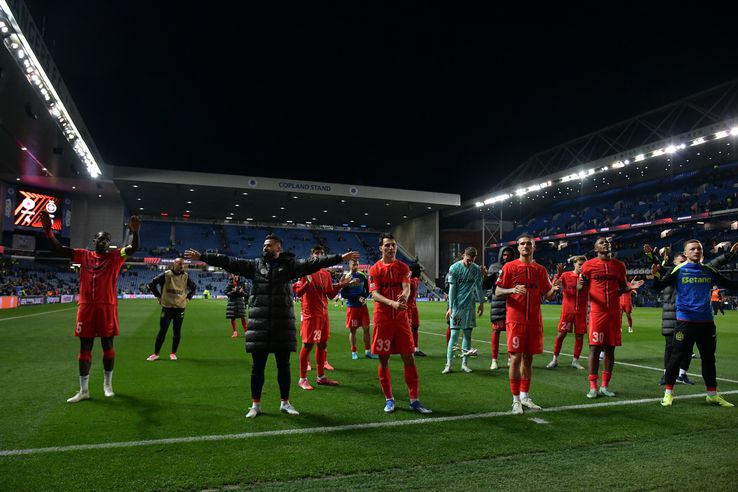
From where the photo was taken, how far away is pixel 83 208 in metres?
47.2

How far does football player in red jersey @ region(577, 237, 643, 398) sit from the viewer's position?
625cm

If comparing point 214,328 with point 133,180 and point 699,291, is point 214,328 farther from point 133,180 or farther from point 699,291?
point 133,180

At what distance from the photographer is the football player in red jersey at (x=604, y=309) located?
6246 millimetres

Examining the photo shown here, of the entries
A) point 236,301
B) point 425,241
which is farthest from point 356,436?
point 425,241

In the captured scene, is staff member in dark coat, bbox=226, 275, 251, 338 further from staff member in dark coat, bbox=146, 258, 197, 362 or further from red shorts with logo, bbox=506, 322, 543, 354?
red shorts with logo, bbox=506, 322, 543, 354

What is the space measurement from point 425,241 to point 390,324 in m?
54.3

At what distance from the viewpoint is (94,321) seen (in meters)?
5.98

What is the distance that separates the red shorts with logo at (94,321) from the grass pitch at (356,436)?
860 mm

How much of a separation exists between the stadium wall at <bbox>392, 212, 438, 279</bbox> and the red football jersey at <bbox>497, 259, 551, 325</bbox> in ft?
164

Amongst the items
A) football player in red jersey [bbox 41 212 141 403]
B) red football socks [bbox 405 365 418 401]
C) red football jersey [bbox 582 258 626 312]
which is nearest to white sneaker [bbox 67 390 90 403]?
football player in red jersey [bbox 41 212 141 403]

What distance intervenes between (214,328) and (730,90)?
38050mm

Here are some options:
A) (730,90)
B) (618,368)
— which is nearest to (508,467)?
(618,368)

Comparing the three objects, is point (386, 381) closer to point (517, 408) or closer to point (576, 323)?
point (517, 408)

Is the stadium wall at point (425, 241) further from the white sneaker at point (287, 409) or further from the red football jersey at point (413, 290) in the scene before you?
the white sneaker at point (287, 409)
